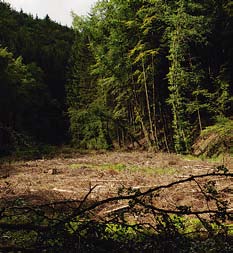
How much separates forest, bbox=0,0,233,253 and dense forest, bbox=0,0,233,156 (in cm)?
8

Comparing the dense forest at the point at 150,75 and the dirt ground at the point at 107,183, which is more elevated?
the dense forest at the point at 150,75

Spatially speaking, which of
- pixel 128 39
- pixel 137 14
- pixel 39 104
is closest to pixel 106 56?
pixel 128 39

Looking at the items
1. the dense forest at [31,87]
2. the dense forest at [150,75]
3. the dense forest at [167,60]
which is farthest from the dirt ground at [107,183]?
the dense forest at [31,87]

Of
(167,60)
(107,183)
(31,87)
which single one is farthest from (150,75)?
(31,87)

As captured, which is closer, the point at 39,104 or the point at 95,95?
the point at 95,95

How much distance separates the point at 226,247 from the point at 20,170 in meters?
14.0

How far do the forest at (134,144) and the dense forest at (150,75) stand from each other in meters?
0.08

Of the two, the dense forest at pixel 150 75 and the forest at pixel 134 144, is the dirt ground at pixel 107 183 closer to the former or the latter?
the forest at pixel 134 144

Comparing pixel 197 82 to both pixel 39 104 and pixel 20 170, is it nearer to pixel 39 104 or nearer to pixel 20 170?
pixel 20 170

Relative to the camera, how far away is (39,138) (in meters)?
41.3

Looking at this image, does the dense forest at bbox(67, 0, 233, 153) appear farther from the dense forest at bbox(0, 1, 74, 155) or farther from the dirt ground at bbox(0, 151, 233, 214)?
the dense forest at bbox(0, 1, 74, 155)

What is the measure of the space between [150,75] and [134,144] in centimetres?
823

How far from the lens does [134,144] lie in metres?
29.9

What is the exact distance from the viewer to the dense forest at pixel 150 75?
19562mm
